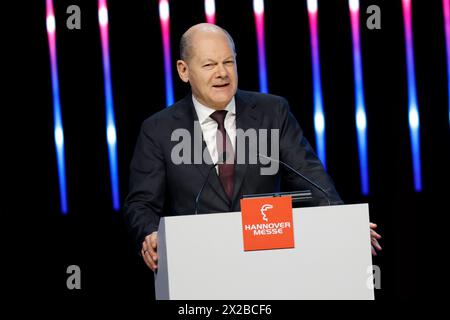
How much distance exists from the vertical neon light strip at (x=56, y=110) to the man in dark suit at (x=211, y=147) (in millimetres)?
1018

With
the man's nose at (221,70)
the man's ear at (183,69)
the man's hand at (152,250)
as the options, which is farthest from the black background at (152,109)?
Result: the man's hand at (152,250)

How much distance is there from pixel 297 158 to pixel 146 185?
513 mm

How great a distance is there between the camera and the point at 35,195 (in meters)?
3.80

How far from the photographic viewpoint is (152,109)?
3768 mm

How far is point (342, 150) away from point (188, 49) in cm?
124

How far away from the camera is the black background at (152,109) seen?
12.2ft

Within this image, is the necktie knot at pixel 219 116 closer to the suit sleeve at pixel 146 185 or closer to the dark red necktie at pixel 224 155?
the dark red necktie at pixel 224 155

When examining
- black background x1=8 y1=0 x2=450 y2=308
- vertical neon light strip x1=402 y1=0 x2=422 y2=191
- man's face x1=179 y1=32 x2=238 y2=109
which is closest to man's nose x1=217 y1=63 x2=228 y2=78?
man's face x1=179 y1=32 x2=238 y2=109

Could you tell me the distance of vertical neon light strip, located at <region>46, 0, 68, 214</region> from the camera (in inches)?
146

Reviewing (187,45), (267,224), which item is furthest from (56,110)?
(267,224)

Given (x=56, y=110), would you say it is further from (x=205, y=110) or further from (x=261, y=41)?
(x=205, y=110)

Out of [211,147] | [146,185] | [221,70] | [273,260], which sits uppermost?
[221,70]

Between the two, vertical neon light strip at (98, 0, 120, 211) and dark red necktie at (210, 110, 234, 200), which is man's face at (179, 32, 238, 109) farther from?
vertical neon light strip at (98, 0, 120, 211)
